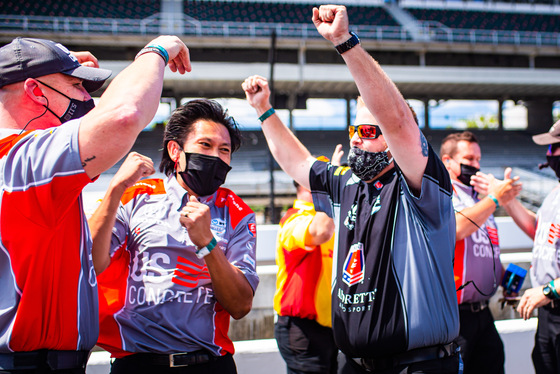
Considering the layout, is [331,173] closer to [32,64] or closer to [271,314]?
[32,64]

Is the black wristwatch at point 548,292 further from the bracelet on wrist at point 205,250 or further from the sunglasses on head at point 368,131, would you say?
the bracelet on wrist at point 205,250

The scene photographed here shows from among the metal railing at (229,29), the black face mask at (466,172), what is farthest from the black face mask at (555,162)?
the metal railing at (229,29)

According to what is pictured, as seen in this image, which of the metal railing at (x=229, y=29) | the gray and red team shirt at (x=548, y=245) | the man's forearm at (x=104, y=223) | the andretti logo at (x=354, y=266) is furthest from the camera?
the metal railing at (x=229, y=29)

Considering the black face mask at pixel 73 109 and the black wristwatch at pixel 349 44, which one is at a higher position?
the black wristwatch at pixel 349 44

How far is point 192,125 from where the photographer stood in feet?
7.32

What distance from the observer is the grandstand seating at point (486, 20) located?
1143 inches

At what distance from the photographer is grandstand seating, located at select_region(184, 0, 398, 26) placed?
26500mm

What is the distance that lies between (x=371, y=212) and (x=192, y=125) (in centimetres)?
97

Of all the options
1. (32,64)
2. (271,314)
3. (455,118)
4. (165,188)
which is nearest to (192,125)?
(165,188)

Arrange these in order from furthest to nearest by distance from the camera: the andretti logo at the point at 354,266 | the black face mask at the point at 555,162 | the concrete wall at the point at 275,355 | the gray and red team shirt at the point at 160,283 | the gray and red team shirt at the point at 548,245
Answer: the black face mask at the point at 555,162 → the gray and red team shirt at the point at 548,245 → the concrete wall at the point at 275,355 → the andretti logo at the point at 354,266 → the gray and red team shirt at the point at 160,283

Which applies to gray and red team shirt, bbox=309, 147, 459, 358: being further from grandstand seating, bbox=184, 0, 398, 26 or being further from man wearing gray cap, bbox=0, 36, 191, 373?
grandstand seating, bbox=184, 0, 398, 26

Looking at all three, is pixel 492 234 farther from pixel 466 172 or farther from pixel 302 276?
pixel 302 276

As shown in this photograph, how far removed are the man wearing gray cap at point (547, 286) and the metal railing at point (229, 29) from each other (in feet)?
63.1

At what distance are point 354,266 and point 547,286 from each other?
1509mm
